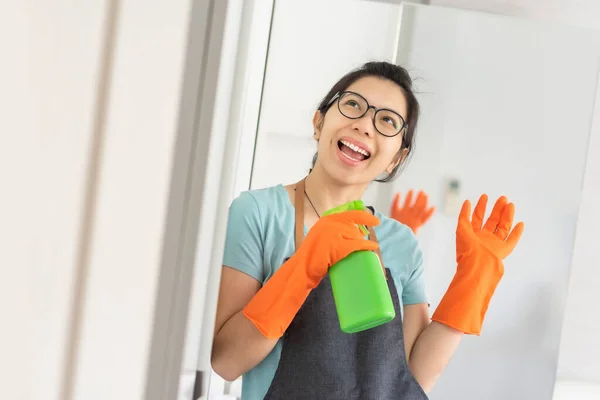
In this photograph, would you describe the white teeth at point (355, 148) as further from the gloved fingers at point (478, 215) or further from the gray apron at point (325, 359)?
the gloved fingers at point (478, 215)

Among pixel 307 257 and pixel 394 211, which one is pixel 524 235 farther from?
pixel 307 257

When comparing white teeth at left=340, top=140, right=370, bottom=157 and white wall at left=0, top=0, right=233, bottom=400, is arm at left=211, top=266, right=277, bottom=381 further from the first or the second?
white wall at left=0, top=0, right=233, bottom=400

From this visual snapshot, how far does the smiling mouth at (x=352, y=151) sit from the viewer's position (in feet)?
3.32

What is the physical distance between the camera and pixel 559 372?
135 centimetres

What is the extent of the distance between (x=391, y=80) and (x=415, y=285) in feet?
1.11

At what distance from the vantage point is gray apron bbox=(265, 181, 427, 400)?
0.92 meters

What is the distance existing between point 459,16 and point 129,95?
1.14 metres

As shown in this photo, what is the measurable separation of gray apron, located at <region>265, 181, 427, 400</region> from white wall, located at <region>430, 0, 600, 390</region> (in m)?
0.59

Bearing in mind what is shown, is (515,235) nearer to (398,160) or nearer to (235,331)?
(398,160)

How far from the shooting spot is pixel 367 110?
101 cm

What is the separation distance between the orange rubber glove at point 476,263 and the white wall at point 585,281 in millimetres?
269

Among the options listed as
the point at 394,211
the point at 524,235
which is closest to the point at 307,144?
the point at 394,211

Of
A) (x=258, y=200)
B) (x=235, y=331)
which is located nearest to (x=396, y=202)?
(x=258, y=200)

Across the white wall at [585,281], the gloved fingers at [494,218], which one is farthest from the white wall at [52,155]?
the white wall at [585,281]
